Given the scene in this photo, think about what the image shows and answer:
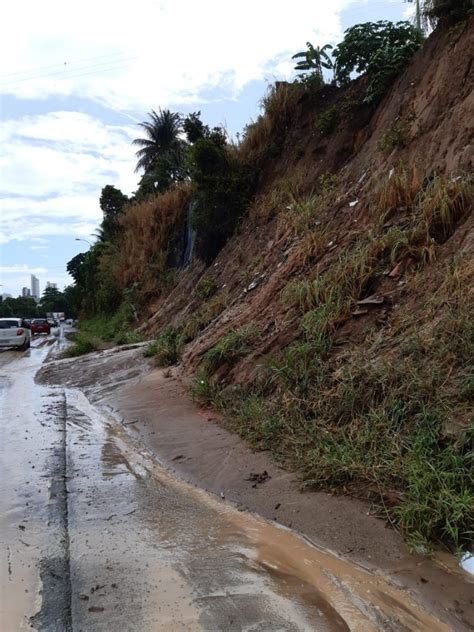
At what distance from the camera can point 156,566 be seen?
377cm

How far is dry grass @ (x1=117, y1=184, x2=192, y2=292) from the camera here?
24.9 metres

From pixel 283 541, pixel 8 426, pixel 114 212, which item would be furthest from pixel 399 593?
pixel 114 212

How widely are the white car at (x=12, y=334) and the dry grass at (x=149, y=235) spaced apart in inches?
220

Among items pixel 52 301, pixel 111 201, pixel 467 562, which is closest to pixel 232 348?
pixel 467 562

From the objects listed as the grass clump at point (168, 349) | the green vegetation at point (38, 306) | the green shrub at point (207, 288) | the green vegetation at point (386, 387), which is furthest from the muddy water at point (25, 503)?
the green vegetation at point (38, 306)

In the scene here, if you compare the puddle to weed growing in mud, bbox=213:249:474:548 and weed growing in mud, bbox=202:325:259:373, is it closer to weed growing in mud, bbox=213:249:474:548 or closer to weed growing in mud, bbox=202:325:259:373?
weed growing in mud, bbox=213:249:474:548

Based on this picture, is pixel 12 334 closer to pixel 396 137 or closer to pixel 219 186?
pixel 219 186

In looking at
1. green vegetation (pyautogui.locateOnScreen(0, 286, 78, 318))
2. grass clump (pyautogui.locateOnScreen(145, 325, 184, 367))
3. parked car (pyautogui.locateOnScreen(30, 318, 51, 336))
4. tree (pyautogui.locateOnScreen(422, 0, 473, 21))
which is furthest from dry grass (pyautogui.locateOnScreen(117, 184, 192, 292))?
green vegetation (pyautogui.locateOnScreen(0, 286, 78, 318))

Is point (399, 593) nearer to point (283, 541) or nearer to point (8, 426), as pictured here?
point (283, 541)

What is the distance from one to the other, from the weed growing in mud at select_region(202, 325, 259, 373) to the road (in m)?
2.50

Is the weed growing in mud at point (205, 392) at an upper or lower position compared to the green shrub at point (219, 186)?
lower

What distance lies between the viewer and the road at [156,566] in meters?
3.12

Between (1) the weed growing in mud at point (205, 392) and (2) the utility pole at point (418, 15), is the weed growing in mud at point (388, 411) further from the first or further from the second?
(2) the utility pole at point (418, 15)

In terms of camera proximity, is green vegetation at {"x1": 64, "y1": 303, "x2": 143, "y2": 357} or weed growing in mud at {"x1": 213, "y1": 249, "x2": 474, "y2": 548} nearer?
weed growing in mud at {"x1": 213, "y1": 249, "x2": 474, "y2": 548}
